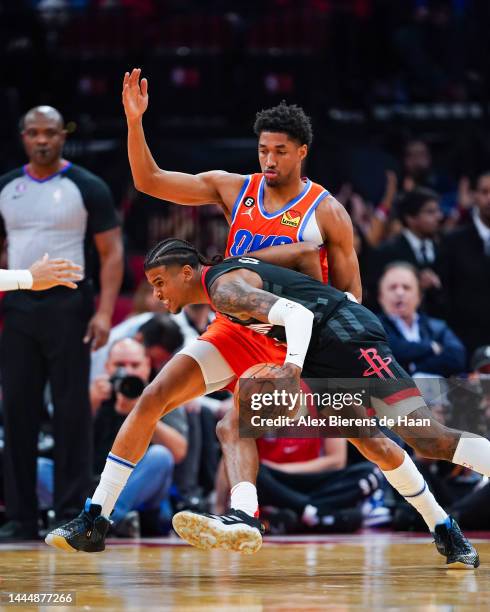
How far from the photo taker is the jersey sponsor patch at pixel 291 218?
5.35 m

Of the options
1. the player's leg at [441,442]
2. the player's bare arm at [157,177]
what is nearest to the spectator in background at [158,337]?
the player's bare arm at [157,177]

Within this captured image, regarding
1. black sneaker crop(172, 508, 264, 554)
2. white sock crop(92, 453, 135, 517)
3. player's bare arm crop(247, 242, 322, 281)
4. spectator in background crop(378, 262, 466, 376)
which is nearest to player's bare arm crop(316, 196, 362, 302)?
player's bare arm crop(247, 242, 322, 281)

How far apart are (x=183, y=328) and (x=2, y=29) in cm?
474

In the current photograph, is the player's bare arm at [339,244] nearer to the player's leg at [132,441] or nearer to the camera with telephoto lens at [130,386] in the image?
the player's leg at [132,441]

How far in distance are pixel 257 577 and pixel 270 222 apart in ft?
4.87

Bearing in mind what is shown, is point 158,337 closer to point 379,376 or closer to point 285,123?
point 285,123

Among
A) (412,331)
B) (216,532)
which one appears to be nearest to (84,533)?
(216,532)

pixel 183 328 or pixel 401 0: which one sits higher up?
pixel 401 0

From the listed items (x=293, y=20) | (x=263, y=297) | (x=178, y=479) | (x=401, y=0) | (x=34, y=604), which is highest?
(x=401, y=0)

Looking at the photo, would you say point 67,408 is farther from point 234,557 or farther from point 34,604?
point 34,604

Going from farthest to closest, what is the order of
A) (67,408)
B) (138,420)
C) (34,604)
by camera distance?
(67,408) → (138,420) → (34,604)

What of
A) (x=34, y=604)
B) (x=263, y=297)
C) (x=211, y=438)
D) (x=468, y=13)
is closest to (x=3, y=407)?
(x=211, y=438)

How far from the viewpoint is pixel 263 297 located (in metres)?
4.68

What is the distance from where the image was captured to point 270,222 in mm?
5371
